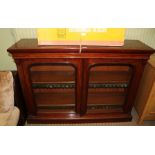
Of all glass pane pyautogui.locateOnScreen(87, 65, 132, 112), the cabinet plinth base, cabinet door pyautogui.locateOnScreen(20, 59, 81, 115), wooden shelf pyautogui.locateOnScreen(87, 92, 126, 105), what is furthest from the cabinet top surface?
the cabinet plinth base

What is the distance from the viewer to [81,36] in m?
1.30

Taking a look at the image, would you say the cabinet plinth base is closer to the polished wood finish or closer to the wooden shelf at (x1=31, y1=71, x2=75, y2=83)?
the polished wood finish

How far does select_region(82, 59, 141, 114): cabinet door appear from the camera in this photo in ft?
4.72

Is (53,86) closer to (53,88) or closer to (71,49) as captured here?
(53,88)

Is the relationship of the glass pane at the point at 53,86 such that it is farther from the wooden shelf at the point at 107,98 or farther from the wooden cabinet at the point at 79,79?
the wooden shelf at the point at 107,98

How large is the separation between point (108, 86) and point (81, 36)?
0.60m

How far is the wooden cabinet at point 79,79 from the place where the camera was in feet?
4.21

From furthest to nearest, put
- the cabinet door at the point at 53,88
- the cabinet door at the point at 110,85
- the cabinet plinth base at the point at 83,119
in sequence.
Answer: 1. the cabinet plinth base at the point at 83,119
2. the cabinet door at the point at 53,88
3. the cabinet door at the point at 110,85

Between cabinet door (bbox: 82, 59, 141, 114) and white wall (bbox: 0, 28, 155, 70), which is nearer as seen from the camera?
cabinet door (bbox: 82, 59, 141, 114)

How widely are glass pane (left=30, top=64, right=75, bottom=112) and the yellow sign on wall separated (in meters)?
0.34

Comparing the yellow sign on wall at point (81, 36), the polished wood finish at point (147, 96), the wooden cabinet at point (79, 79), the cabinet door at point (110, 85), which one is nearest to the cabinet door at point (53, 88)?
the wooden cabinet at point (79, 79)

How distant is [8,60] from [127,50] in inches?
51.3
